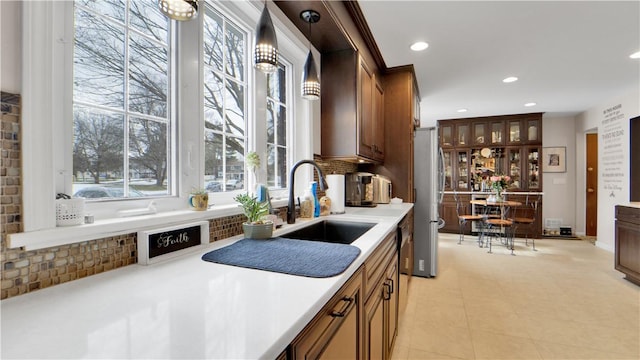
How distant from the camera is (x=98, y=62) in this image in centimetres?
98

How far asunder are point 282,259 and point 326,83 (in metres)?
1.82

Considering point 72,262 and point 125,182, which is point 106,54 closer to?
point 125,182

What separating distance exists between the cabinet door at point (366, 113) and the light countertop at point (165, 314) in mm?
1729

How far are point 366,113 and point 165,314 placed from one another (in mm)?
2276

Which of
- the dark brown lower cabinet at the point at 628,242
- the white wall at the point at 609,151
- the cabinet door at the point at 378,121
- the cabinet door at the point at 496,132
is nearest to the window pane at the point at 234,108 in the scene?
the cabinet door at the point at 378,121

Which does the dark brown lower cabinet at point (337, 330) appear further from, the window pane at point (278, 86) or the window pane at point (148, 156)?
the window pane at point (278, 86)

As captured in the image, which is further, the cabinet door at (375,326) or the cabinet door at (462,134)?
the cabinet door at (462,134)

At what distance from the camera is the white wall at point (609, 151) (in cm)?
418

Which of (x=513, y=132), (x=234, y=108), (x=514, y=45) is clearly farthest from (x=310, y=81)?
(x=513, y=132)

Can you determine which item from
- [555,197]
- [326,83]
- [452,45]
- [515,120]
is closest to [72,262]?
[326,83]

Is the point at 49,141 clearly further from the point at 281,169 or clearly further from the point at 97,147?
the point at 281,169

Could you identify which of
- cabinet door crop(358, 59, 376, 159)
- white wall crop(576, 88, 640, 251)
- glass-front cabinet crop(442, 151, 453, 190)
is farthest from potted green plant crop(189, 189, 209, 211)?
glass-front cabinet crop(442, 151, 453, 190)

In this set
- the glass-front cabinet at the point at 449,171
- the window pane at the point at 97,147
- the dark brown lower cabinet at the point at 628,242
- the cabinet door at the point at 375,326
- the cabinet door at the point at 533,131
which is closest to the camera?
the window pane at the point at 97,147

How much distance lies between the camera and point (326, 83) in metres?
2.44
